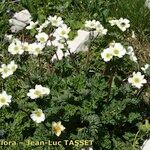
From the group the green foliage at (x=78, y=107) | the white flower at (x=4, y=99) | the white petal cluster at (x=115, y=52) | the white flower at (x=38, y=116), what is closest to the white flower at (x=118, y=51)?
the white petal cluster at (x=115, y=52)

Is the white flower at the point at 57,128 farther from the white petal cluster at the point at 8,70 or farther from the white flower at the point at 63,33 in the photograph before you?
the white flower at the point at 63,33

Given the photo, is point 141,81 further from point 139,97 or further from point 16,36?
point 16,36

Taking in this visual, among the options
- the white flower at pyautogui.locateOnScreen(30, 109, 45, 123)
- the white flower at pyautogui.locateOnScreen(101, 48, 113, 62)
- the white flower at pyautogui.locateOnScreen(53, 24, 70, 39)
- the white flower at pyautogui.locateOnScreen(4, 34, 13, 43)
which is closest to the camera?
the white flower at pyautogui.locateOnScreen(30, 109, 45, 123)

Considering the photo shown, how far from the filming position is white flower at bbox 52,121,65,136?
3.38 metres

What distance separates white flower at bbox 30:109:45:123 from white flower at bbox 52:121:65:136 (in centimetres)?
10

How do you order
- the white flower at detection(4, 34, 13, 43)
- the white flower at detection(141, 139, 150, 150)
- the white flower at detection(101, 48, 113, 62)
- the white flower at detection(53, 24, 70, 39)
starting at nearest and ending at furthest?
the white flower at detection(101, 48, 113, 62) < the white flower at detection(141, 139, 150, 150) < the white flower at detection(53, 24, 70, 39) < the white flower at detection(4, 34, 13, 43)

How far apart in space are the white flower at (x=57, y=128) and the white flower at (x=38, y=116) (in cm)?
10

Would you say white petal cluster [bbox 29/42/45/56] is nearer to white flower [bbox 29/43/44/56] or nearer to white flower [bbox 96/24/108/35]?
white flower [bbox 29/43/44/56]

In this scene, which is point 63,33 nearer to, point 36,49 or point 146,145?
point 36,49

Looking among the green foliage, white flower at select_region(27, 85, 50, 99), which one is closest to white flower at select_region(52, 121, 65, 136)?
the green foliage

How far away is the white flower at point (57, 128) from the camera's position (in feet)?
11.1

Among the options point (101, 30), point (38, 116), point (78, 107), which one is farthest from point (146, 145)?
point (101, 30)

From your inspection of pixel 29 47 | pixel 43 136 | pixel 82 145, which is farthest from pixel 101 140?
pixel 29 47

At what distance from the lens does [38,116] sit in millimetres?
3359
